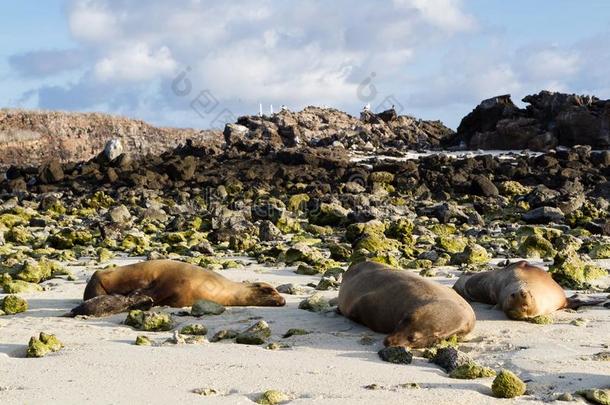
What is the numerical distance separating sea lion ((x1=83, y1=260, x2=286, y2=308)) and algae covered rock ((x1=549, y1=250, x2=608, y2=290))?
3.16m

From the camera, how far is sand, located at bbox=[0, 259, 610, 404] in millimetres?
4695

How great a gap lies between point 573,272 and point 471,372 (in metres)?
4.47

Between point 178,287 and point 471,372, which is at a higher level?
point 178,287

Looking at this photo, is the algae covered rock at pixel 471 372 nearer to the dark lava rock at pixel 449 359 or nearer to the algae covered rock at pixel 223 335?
the dark lava rock at pixel 449 359

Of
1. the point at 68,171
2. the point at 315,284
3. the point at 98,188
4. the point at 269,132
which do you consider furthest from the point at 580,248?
the point at 269,132

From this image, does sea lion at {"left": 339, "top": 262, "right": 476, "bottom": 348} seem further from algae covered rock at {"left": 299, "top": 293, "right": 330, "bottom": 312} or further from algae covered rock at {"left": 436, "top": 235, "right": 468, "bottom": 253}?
algae covered rock at {"left": 436, "top": 235, "right": 468, "bottom": 253}

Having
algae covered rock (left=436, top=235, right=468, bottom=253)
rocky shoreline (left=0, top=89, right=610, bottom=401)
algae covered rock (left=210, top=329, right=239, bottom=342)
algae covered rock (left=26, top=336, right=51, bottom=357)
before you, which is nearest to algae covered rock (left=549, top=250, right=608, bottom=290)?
rocky shoreline (left=0, top=89, right=610, bottom=401)

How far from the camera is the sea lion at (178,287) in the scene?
8.03 metres

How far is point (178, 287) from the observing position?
8.09 meters

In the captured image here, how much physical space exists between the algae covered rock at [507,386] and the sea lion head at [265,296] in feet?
11.5

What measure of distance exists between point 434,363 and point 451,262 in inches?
216

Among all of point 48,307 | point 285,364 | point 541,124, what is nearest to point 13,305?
point 48,307

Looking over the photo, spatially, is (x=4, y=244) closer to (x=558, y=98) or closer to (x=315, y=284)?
(x=315, y=284)

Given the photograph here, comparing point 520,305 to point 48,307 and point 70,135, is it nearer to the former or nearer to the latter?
point 48,307
